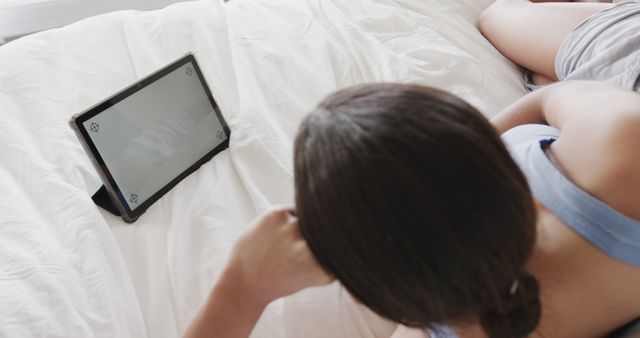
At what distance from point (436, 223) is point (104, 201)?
617mm

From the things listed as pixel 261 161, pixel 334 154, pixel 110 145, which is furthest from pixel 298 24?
pixel 334 154

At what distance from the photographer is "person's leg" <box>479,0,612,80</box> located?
41.2 inches

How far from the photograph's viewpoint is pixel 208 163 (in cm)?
91

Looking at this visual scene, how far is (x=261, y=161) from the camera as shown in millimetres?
872

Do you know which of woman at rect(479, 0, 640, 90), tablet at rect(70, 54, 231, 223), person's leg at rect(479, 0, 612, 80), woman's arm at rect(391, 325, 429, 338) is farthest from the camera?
person's leg at rect(479, 0, 612, 80)

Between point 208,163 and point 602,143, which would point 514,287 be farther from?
point 208,163

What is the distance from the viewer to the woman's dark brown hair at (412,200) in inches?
15.1

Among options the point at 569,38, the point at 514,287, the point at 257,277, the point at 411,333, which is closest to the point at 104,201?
the point at 257,277

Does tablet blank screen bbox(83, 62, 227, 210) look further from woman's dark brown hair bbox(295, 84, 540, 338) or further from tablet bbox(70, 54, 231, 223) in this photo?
woman's dark brown hair bbox(295, 84, 540, 338)

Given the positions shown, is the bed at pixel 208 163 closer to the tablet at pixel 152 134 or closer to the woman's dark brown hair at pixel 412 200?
the tablet at pixel 152 134

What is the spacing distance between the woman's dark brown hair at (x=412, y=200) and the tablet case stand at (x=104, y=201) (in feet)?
1.60

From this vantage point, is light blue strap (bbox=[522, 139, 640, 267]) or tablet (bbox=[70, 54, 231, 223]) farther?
tablet (bbox=[70, 54, 231, 223])

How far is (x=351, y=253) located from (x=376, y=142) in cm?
10

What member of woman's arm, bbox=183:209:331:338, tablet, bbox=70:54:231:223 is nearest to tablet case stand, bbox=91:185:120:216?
tablet, bbox=70:54:231:223
